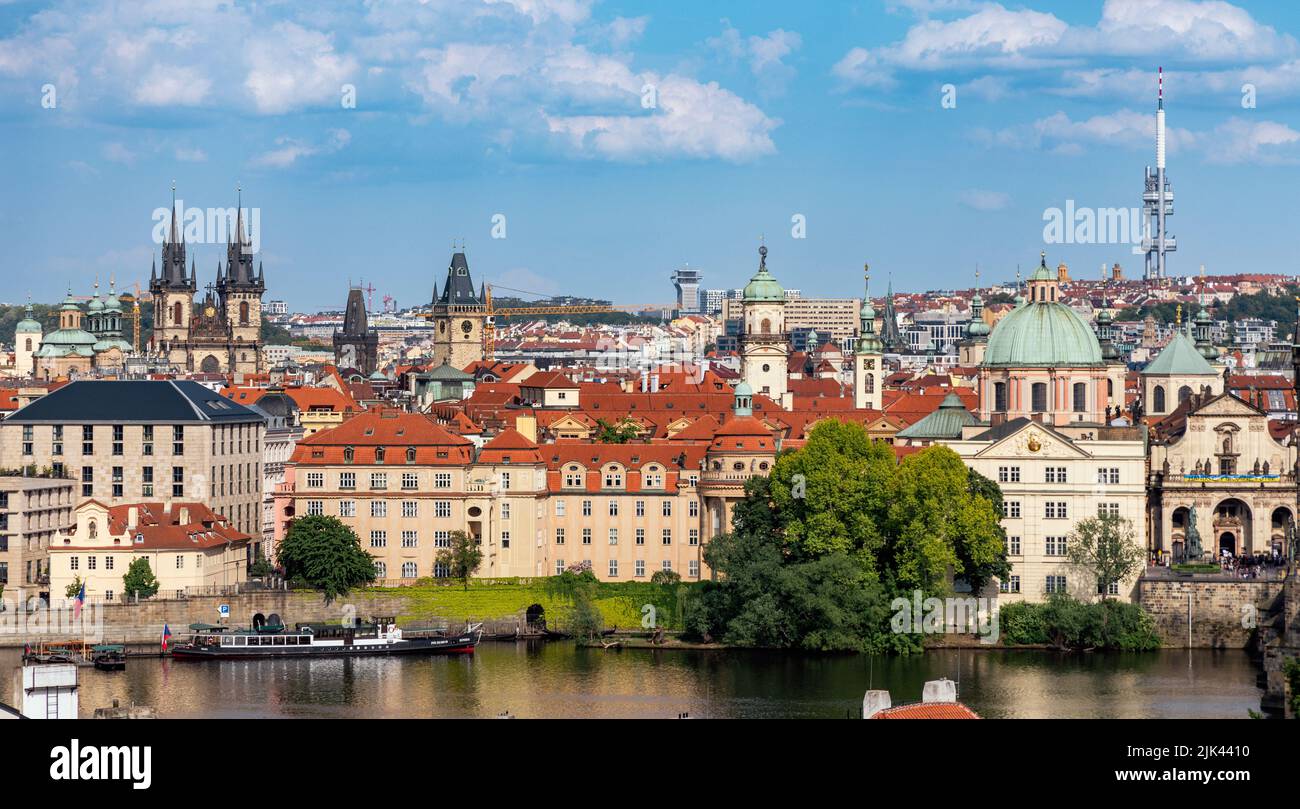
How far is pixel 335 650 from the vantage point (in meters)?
76.4

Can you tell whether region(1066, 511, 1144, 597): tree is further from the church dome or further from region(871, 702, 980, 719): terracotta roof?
region(871, 702, 980, 719): terracotta roof

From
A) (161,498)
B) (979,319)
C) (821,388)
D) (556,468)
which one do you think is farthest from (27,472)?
(979,319)

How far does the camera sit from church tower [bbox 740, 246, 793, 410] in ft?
441

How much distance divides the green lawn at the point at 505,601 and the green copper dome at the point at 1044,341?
20.1 meters

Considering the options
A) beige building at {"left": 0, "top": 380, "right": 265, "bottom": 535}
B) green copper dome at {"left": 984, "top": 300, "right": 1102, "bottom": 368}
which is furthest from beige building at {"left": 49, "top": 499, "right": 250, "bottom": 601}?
green copper dome at {"left": 984, "top": 300, "right": 1102, "bottom": 368}

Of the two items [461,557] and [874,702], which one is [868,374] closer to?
[461,557]

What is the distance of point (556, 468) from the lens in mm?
87438

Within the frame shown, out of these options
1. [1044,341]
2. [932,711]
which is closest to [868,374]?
[1044,341]

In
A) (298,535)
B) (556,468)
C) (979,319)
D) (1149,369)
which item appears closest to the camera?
(298,535)

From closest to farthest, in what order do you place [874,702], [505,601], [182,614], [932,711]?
[932,711] → [874,702] → [182,614] → [505,601]

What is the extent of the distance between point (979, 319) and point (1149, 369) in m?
64.7

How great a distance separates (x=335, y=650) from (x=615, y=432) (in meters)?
34.9

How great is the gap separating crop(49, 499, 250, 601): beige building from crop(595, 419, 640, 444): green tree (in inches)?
1101
